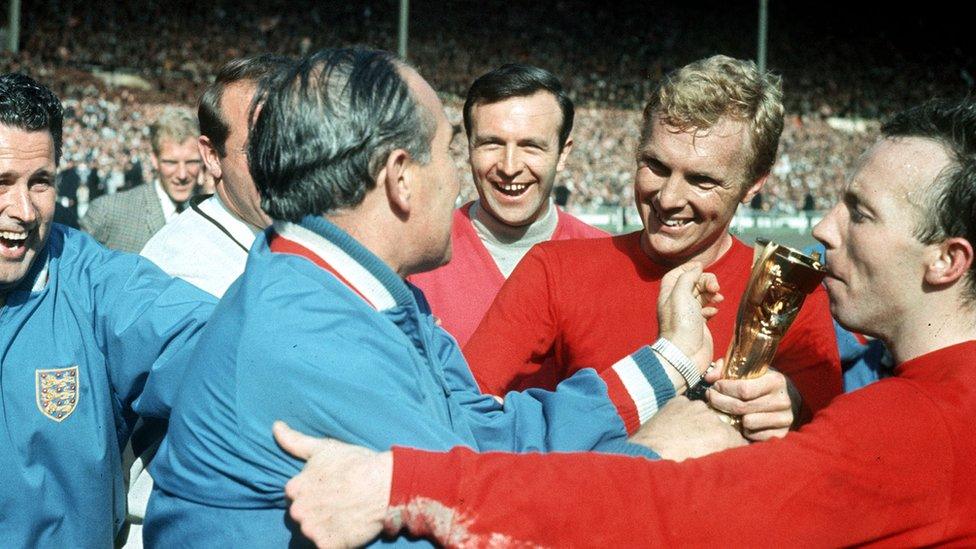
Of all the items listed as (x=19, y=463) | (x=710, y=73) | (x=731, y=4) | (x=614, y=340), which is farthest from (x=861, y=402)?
(x=731, y=4)

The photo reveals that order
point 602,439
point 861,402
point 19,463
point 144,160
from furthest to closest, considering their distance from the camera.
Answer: point 144,160, point 19,463, point 602,439, point 861,402

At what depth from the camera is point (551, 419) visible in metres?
2.03

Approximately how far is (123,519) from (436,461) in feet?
4.72

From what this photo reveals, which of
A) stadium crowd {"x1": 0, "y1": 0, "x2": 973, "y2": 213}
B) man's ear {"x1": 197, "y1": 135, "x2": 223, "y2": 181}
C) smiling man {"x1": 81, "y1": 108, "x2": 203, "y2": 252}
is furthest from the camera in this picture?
stadium crowd {"x1": 0, "y1": 0, "x2": 973, "y2": 213}

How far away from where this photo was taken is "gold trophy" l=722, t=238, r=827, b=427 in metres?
2.12

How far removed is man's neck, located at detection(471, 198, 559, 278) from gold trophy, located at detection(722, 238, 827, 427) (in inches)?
60.5

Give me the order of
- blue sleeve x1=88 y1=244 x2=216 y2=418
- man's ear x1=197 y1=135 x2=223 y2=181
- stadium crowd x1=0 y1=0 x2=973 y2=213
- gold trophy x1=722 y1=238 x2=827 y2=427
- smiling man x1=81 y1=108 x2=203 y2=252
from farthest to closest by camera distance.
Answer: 1. stadium crowd x1=0 y1=0 x2=973 y2=213
2. smiling man x1=81 y1=108 x2=203 y2=252
3. man's ear x1=197 y1=135 x2=223 y2=181
4. blue sleeve x1=88 y1=244 x2=216 y2=418
5. gold trophy x1=722 y1=238 x2=827 y2=427

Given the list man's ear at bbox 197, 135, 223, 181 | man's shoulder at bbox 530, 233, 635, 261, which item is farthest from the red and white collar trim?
man's ear at bbox 197, 135, 223, 181

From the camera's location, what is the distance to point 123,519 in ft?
8.92

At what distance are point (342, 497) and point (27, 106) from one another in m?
1.60

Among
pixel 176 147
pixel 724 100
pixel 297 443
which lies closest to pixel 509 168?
pixel 724 100

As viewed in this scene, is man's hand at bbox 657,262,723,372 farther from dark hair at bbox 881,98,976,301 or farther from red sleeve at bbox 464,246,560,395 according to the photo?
dark hair at bbox 881,98,976,301

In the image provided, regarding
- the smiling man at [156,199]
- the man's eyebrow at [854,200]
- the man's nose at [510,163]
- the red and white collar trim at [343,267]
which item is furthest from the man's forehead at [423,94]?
the smiling man at [156,199]

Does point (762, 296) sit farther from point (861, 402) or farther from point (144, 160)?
point (144, 160)
